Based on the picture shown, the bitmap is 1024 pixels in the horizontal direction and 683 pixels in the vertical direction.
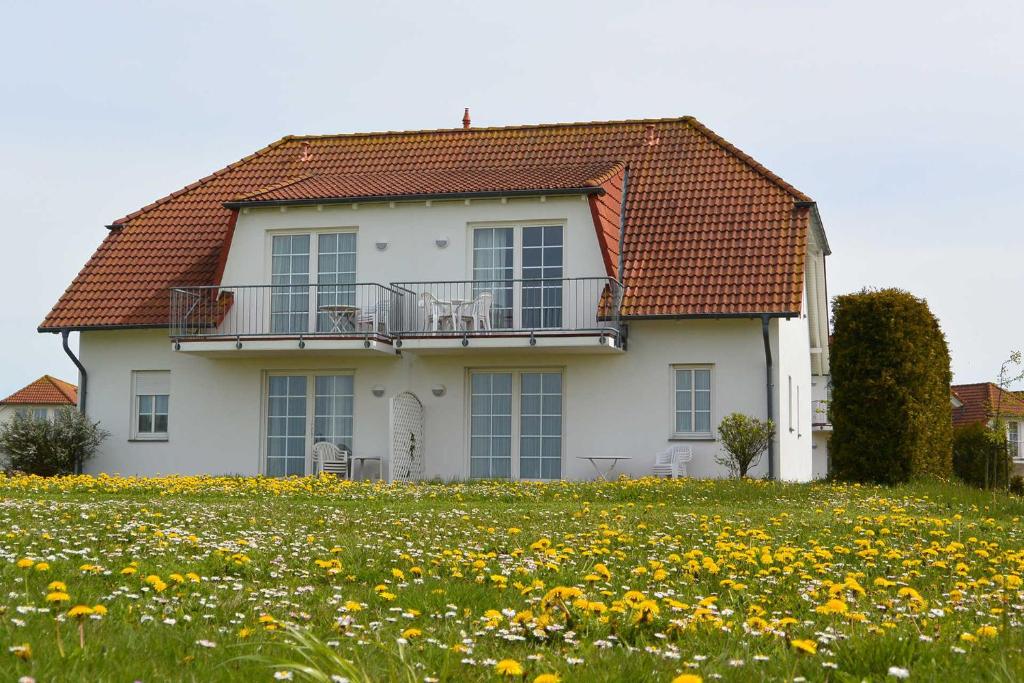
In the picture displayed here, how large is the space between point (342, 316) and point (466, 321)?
251 centimetres

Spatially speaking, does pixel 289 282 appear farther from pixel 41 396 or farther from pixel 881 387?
pixel 41 396

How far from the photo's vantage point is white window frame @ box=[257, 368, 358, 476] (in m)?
25.0

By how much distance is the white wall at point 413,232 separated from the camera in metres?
24.2

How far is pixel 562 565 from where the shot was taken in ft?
26.3

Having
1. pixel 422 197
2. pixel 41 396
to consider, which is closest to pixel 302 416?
pixel 422 197

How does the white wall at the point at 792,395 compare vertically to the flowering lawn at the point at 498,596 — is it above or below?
above

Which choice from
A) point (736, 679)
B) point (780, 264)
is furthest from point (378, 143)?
point (736, 679)

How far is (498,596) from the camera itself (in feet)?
22.0

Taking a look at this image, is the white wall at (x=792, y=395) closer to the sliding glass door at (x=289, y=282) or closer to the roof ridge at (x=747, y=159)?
the roof ridge at (x=747, y=159)

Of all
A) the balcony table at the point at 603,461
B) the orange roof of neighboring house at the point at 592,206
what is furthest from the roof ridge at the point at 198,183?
the balcony table at the point at 603,461

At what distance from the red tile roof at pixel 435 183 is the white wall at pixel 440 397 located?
3159 millimetres

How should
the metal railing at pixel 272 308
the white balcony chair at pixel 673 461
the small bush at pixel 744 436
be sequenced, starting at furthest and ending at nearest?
the metal railing at pixel 272 308
the white balcony chair at pixel 673 461
the small bush at pixel 744 436

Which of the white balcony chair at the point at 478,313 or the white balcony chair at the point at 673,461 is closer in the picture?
the white balcony chair at the point at 673,461

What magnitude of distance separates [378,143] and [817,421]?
84.1ft
